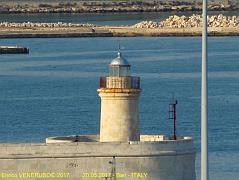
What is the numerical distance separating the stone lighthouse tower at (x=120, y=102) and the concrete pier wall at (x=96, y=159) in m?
0.91

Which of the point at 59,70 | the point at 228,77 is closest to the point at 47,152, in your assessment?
the point at 228,77

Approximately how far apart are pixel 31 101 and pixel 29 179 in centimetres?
4023

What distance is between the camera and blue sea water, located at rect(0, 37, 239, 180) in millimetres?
54375

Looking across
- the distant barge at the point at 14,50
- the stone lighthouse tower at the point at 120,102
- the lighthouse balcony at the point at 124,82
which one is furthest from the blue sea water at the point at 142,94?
the lighthouse balcony at the point at 124,82

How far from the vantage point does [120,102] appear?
105ft

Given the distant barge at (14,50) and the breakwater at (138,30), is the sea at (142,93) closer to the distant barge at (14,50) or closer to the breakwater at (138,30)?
the distant barge at (14,50)

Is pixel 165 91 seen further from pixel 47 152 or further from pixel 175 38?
pixel 175 38

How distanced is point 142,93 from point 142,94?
7.6 inches

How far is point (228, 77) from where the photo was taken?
8962 centimetres

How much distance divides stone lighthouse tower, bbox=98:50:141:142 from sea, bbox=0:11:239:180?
771cm

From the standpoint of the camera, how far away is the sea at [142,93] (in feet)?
178

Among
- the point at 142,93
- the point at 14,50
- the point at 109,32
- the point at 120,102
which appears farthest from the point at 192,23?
the point at 120,102

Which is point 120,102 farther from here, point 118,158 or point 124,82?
point 118,158

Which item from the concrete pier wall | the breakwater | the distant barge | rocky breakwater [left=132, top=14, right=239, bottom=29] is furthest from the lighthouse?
rocky breakwater [left=132, top=14, right=239, bottom=29]
